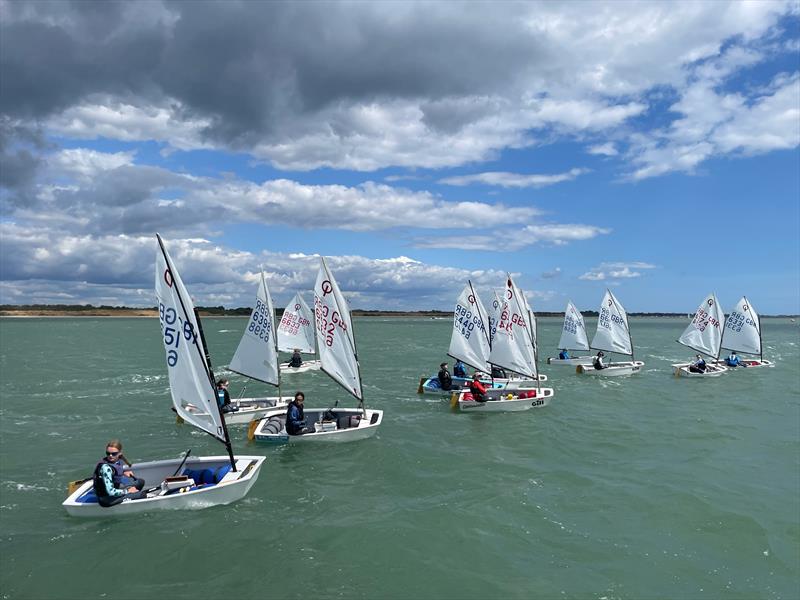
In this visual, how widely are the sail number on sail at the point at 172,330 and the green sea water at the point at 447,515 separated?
13.5ft

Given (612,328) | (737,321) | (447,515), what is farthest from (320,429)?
(737,321)

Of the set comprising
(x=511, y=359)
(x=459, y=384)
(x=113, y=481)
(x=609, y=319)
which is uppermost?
(x=609, y=319)

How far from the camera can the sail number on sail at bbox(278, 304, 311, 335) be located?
44344 millimetres

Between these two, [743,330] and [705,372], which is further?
[743,330]

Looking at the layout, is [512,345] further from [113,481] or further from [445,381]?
[113,481]

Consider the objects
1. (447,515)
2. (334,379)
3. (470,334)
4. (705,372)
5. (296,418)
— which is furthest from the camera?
(705,372)

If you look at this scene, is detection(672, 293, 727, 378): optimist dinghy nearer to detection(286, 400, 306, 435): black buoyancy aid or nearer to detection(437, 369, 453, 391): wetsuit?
detection(437, 369, 453, 391): wetsuit

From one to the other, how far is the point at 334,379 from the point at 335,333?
5.99 ft

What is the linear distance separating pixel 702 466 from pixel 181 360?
17224mm

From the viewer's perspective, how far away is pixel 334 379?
20953 millimetres

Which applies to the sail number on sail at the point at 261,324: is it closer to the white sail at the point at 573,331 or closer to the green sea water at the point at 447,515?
the green sea water at the point at 447,515

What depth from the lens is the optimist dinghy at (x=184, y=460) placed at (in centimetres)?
1297

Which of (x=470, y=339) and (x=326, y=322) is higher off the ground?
(x=326, y=322)

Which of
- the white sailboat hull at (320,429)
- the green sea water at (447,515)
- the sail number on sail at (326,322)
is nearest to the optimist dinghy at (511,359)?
the green sea water at (447,515)
